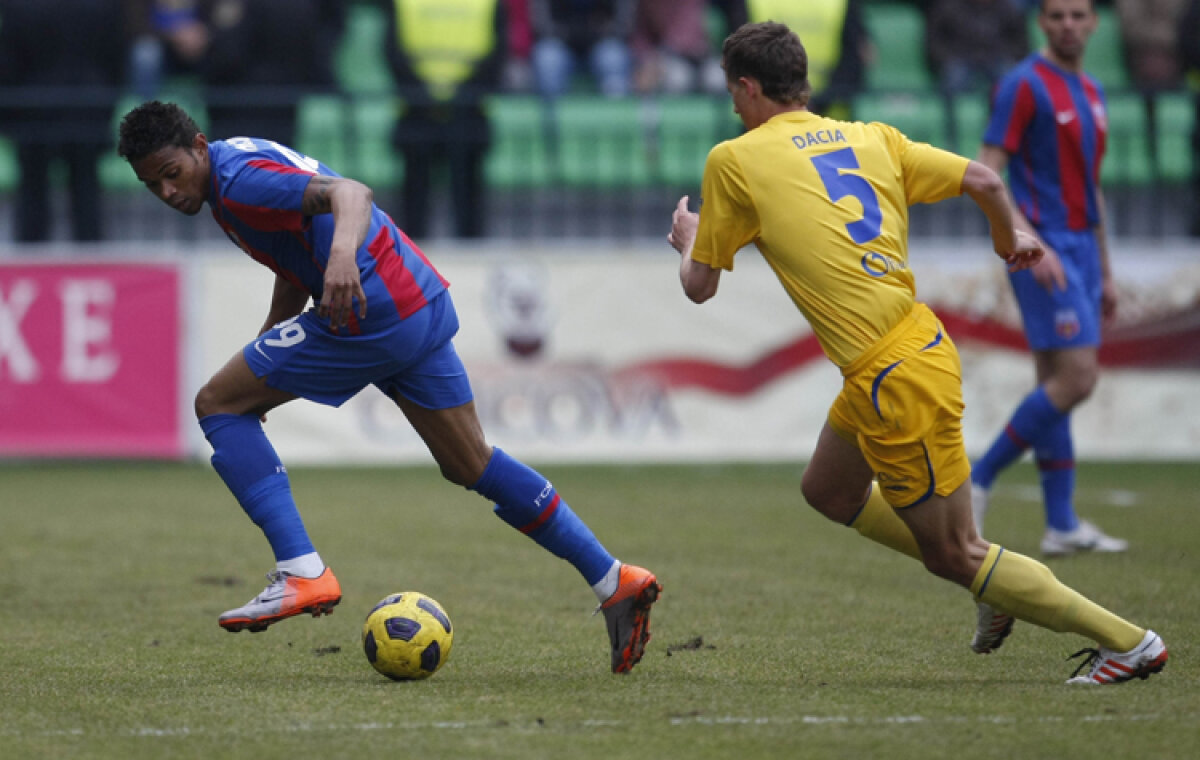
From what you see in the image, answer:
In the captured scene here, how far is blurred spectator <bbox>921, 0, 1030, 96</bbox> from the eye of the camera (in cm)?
1448

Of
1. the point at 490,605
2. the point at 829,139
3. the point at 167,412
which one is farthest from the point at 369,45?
the point at 829,139

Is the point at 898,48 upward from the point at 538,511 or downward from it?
upward

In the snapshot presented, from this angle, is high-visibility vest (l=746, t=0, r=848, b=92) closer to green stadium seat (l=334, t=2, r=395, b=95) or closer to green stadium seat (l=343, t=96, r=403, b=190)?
green stadium seat (l=343, t=96, r=403, b=190)

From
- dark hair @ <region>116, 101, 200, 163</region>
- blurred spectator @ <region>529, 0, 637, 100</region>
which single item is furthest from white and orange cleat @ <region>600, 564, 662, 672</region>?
blurred spectator @ <region>529, 0, 637, 100</region>

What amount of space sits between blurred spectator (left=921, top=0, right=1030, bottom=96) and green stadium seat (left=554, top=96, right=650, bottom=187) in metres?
2.77

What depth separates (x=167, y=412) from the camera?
1215 cm

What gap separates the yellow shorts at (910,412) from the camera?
447 centimetres

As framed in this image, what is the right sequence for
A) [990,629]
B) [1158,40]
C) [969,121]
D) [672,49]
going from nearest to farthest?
[990,629]
[969,121]
[672,49]
[1158,40]

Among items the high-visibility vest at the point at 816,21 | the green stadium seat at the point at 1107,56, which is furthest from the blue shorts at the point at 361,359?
the green stadium seat at the point at 1107,56

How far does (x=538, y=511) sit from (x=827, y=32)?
9.85 m

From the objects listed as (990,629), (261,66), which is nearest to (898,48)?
(261,66)

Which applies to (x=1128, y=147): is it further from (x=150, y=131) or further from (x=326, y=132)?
(x=150, y=131)

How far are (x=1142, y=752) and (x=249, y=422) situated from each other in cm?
279

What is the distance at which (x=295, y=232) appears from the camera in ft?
16.3
